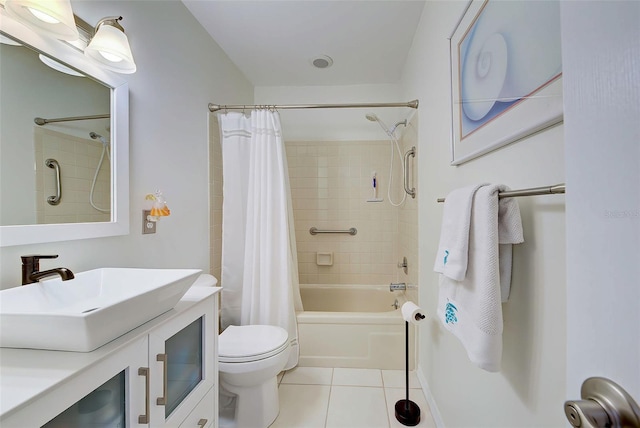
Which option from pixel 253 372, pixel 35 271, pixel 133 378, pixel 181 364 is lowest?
pixel 253 372

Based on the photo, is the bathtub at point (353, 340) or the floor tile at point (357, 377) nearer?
the floor tile at point (357, 377)

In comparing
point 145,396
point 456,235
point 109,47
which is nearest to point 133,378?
point 145,396

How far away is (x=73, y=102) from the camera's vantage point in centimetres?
99

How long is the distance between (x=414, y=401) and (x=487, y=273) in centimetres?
137

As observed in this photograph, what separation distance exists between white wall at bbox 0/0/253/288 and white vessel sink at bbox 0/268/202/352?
124 millimetres

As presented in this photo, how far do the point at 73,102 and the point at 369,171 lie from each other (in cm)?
229

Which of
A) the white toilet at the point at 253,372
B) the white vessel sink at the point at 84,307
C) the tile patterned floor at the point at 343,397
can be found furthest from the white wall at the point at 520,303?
the white vessel sink at the point at 84,307

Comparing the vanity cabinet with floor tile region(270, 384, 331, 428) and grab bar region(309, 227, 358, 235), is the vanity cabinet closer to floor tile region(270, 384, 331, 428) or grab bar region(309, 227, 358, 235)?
floor tile region(270, 384, 331, 428)

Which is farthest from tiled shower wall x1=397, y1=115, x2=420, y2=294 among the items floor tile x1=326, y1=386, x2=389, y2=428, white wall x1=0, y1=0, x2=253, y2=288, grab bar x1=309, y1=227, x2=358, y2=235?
white wall x1=0, y1=0, x2=253, y2=288

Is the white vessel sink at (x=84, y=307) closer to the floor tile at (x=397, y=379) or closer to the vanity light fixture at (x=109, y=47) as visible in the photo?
the vanity light fixture at (x=109, y=47)

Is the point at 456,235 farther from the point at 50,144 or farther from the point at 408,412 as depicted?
the point at 50,144

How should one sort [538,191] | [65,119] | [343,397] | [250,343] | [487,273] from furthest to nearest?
1. [343,397]
2. [250,343]
3. [65,119]
4. [487,273]
5. [538,191]

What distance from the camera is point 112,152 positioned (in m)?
1.14

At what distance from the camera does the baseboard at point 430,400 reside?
1.42m
